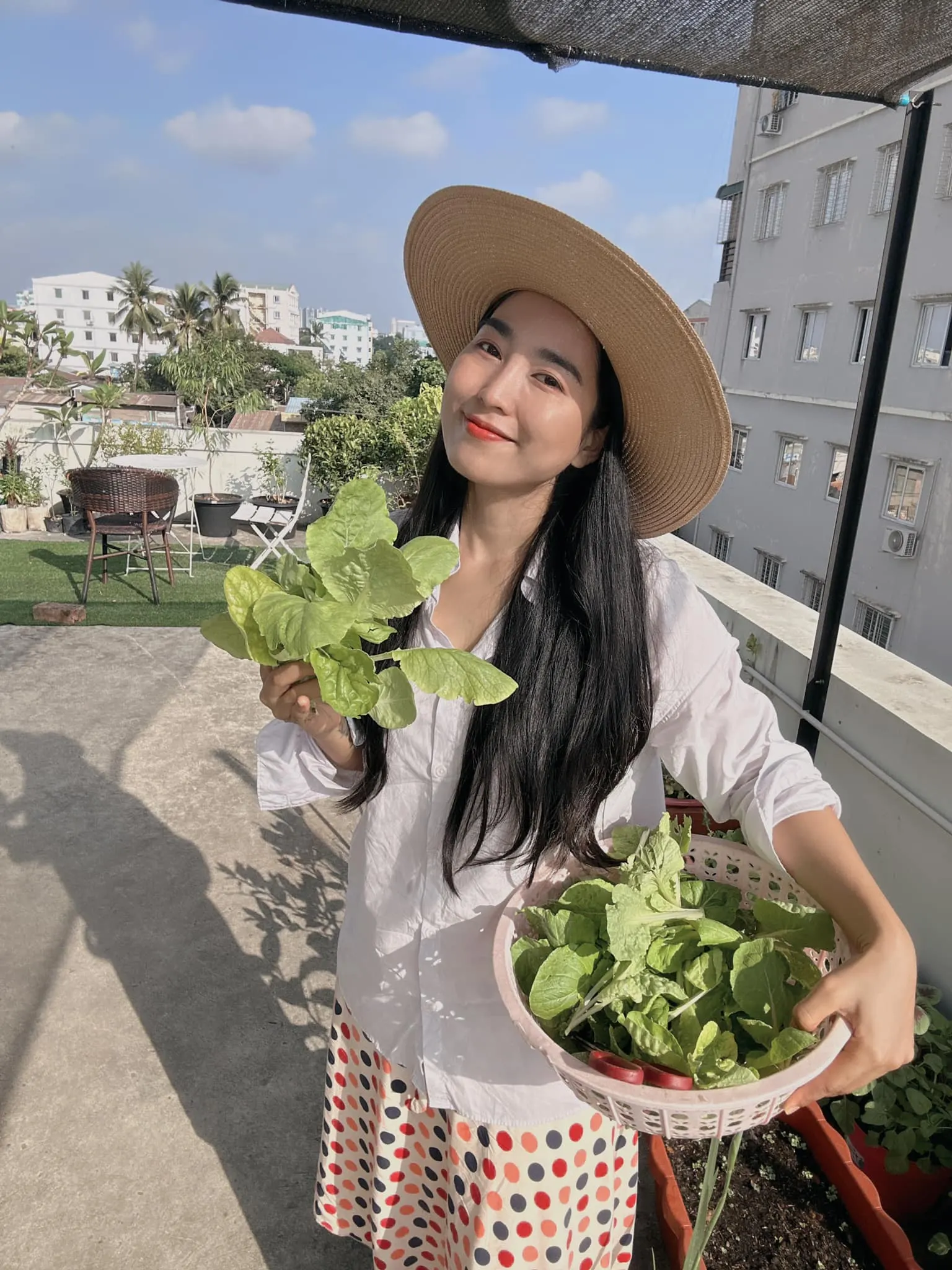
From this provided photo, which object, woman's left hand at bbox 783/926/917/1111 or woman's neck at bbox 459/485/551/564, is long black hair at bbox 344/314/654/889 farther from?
woman's left hand at bbox 783/926/917/1111

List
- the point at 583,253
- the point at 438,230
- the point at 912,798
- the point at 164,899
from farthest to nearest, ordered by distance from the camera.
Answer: the point at 164,899 → the point at 912,798 → the point at 438,230 → the point at 583,253

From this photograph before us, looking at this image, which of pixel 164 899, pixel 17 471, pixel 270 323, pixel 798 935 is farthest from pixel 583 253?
pixel 270 323

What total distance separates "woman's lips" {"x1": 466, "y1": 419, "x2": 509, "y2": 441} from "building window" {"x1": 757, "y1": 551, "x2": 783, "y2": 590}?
1313cm

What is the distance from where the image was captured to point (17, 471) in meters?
8.95

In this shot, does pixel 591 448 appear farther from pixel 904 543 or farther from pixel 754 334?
pixel 754 334

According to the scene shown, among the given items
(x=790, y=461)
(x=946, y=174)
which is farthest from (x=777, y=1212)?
(x=790, y=461)

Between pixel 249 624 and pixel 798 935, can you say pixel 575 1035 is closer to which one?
pixel 798 935

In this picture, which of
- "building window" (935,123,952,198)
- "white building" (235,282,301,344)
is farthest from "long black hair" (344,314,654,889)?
"white building" (235,282,301,344)

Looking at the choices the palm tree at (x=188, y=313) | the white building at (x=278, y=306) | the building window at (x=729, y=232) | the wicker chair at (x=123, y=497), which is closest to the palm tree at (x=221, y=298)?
the palm tree at (x=188, y=313)

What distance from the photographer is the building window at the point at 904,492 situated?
33.9 ft

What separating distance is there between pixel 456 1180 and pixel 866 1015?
0.66 m

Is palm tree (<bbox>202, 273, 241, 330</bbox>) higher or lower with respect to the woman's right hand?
higher

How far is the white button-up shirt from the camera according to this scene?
956mm

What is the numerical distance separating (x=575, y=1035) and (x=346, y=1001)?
460 mm
